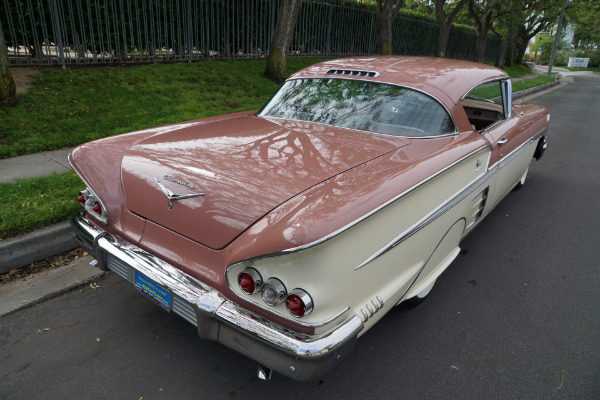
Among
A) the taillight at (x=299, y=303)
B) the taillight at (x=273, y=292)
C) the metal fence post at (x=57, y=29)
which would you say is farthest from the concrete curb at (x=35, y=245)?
the metal fence post at (x=57, y=29)

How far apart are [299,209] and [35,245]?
2.45 metres

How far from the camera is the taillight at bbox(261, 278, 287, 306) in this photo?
1.63m

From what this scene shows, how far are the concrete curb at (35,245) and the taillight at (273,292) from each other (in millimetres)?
2309

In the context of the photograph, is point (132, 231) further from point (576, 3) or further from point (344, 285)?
point (576, 3)

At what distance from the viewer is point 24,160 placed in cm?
Result: 459

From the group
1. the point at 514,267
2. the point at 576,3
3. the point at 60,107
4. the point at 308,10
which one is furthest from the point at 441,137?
the point at 576,3

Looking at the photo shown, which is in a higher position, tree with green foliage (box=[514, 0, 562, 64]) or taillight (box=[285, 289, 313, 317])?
tree with green foliage (box=[514, 0, 562, 64])

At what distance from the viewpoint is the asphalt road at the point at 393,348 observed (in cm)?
206

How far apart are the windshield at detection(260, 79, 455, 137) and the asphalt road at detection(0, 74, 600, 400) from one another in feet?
4.15

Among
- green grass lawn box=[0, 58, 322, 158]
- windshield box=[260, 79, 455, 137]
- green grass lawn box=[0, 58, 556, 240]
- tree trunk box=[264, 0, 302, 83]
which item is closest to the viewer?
windshield box=[260, 79, 455, 137]

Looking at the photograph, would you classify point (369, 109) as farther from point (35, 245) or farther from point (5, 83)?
point (5, 83)

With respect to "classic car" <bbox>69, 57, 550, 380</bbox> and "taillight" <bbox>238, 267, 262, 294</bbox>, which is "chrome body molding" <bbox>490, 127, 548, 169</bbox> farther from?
"taillight" <bbox>238, 267, 262, 294</bbox>

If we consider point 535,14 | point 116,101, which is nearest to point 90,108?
point 116,101

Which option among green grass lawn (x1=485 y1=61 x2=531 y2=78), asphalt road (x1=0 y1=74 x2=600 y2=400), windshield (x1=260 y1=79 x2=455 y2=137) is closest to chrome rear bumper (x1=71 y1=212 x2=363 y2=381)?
asphalt road (x1=0 y1=74 x2=600 y2=400)
